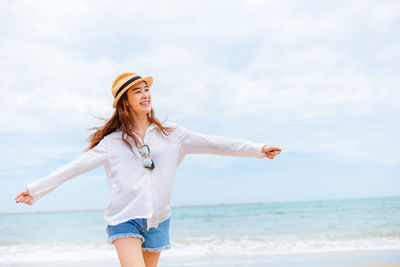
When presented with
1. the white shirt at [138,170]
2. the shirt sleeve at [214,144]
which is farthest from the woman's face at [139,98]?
the shirt sleeve at [214,144]

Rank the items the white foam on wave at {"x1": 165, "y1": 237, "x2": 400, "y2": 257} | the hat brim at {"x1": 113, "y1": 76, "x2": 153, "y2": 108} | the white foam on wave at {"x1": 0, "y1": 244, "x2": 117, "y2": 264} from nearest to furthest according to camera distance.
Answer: the hat brim at {"x1": 113, "y1": 76, "x2": 153, "y2": 108}
the white foam on wave at {"x1": 165, "y1": 237, "x2": 400, "y2": 257}
the white foam on wave at {"x1": 0, "y1": 244, "x2": 117, "y2": 264}

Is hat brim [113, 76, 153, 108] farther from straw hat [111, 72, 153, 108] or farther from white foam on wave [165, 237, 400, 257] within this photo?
white foam on wave [165, 237, 400, 257]

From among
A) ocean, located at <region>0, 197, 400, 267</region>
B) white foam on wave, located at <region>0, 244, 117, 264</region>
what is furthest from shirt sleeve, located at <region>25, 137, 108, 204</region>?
white foam on wave, located at <region>0, 244, 117, 264</region>

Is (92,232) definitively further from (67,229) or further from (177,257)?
(177,257)

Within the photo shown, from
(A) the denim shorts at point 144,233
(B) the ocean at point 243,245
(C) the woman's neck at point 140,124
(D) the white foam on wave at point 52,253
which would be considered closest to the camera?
(A) the denim shorts at point 144,233

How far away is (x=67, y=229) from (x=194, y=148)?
1556cm

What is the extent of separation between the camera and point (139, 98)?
9.39ft

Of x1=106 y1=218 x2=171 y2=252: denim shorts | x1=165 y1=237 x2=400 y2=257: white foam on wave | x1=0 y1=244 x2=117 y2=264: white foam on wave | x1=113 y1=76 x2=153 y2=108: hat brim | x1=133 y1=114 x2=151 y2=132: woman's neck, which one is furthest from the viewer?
x1=0 y1=244 x2=117 y2=264: white foam on wave

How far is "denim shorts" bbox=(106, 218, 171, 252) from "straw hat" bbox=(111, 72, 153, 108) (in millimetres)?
808

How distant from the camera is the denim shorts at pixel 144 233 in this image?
2.69 metres

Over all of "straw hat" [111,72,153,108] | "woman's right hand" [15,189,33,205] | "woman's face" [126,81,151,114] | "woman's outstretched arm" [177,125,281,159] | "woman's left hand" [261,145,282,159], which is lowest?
"woman's right hand" [15,189,33,205]

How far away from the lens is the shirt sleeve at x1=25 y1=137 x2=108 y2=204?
2.79 metres

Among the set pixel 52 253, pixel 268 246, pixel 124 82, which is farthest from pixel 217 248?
pixel 124 82

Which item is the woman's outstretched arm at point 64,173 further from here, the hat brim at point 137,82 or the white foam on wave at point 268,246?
the white foam on wave at point 268,246
